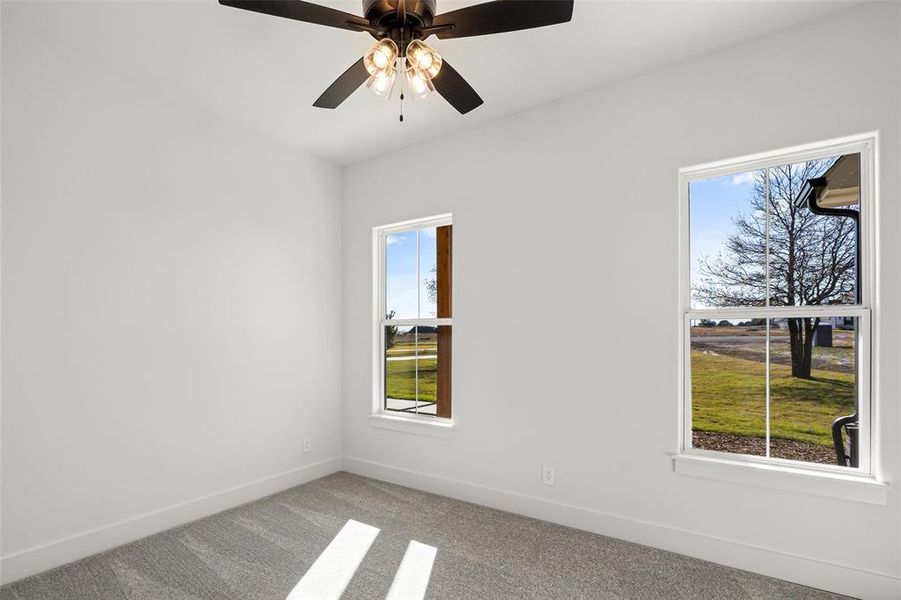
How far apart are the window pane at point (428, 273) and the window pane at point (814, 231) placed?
7.36ft

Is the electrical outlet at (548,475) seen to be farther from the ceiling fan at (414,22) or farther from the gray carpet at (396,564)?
the ceiling fan at (414,22)

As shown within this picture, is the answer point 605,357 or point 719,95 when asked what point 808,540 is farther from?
point 719,95

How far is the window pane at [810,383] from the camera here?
2301 millimetres

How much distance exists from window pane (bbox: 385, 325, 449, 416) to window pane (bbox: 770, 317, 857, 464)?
2240mm

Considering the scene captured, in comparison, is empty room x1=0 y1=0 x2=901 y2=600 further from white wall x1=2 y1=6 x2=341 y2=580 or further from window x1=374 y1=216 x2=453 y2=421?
window x1=374 y1=216 x2=453 y2=421

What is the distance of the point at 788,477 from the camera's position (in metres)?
2.30

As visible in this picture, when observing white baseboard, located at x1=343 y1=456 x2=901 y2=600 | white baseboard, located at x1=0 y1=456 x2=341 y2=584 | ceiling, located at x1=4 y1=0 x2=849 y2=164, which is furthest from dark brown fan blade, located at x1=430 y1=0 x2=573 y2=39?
white baseboard, located at x1=0 y1=456 x2=341 y2=584

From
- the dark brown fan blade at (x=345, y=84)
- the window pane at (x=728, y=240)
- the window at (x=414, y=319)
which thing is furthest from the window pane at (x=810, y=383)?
the dark brown fan blade at (x=345, y=84)

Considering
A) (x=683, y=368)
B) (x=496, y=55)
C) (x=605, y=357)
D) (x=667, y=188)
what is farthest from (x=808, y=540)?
(x=496, y=55)

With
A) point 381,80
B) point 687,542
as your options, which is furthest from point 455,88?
point 687,542

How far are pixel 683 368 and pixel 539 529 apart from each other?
1.30 m

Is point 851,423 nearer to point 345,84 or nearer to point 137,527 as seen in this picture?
point 345,84

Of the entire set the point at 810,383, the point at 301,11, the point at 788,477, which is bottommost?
the point at 788,477

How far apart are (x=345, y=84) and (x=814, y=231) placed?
7.96ft
